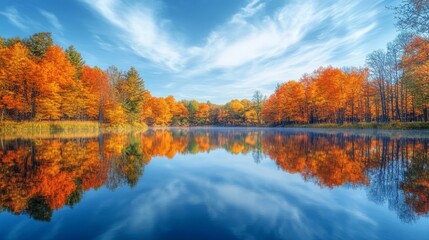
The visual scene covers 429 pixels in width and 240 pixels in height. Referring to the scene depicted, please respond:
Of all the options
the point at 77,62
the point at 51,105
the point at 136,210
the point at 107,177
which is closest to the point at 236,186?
the point at 136,210

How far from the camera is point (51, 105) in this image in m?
30.3

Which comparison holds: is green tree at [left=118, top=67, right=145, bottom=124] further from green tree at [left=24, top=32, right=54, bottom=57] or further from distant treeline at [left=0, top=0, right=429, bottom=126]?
green tree at [left=24, top=32, right=54, bottom=57]

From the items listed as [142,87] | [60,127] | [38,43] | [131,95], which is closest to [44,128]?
[60,127]

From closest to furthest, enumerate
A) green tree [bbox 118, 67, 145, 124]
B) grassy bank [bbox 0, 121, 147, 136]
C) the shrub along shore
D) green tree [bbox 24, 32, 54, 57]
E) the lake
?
the lake, grassy bank [bbox 0, 121, 147, 136], the shrub along shore, green tree [bbox 24, 32, 54, 57], green tree [bbox 118, 67, 145, 124]

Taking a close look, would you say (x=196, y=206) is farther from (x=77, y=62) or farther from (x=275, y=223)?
(x=77, y=62)

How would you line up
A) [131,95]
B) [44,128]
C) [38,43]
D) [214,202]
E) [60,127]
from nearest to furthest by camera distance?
[214,202], [44,128], [60,127], [38,43], [131,95]

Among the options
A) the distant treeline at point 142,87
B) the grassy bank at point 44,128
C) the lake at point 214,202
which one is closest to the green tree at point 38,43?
the distant treeline at point 142,87

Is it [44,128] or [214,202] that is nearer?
[214,202]

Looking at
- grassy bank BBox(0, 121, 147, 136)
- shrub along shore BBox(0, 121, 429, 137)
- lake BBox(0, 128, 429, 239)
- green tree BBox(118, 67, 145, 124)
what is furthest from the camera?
green tree BBox(118, 67, 145, 124)

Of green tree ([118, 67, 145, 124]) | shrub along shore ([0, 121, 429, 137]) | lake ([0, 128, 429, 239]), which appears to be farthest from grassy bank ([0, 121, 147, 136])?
lake ([0, 128, 429, 239])

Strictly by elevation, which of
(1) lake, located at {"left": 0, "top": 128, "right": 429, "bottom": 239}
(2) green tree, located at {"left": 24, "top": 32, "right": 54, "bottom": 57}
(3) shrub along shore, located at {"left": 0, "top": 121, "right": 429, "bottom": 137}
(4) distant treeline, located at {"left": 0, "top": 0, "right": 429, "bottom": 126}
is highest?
(2) green tree, located at {"left": 24, "top": 32, "right": 54, "bottom": 57}

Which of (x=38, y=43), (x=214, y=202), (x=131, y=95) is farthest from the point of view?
(x=131, y=95)

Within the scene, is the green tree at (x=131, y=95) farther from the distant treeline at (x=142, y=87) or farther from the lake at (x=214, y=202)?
the lake at (x=214, y=202)

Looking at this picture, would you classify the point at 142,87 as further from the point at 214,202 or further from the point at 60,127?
the point at 214,202
